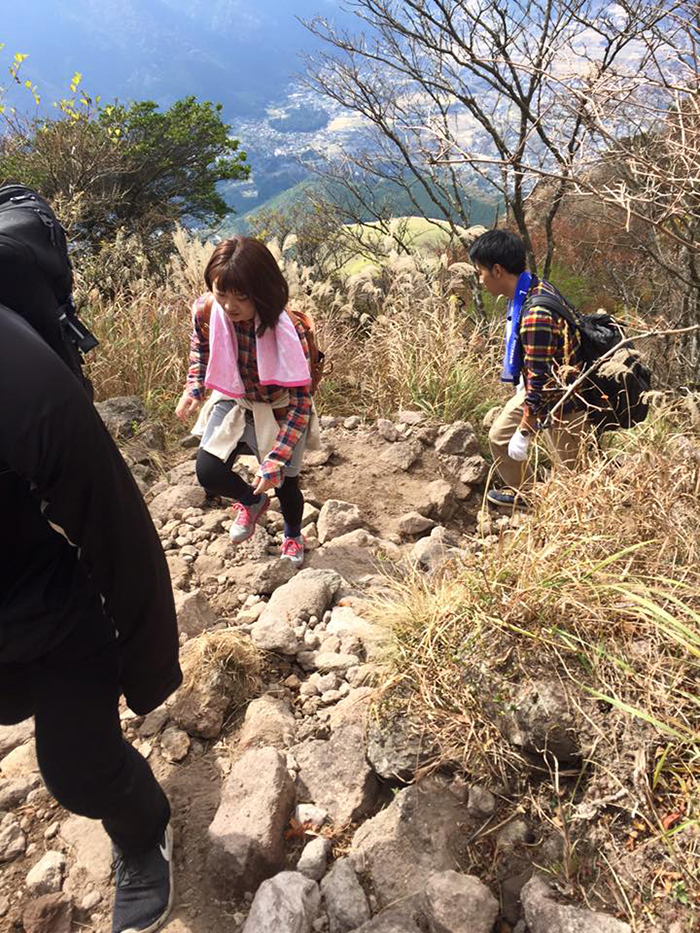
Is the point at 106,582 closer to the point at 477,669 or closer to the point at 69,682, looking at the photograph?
the point at 69,682

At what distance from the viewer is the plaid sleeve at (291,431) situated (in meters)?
2.74

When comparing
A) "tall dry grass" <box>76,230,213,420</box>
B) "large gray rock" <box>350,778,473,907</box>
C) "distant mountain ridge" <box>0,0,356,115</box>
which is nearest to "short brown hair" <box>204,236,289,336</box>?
"large gray rock" <box>350,778,473,907</box>

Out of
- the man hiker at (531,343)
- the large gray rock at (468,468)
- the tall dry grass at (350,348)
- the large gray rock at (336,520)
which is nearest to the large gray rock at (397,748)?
the man hiker at (531,343)

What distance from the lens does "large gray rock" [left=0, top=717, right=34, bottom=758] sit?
227cm

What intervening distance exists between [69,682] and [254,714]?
0.97 m

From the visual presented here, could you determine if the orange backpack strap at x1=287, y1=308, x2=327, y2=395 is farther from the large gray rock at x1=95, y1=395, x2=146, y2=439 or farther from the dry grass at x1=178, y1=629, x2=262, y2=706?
the large gray rock at x1=95, y1=395, x2=146, y2=439

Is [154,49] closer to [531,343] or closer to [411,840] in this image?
[531,343]

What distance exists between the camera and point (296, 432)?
280 cm

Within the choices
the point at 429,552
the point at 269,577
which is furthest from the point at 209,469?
the point at 429,552

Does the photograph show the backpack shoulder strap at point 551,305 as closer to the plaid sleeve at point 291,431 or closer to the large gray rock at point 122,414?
the plaid sleeve at point 291,431

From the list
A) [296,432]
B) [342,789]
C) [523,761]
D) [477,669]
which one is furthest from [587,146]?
[342,789]

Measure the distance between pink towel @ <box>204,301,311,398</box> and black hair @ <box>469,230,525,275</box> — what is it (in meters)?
1.01

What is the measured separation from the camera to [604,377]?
9.77 ft

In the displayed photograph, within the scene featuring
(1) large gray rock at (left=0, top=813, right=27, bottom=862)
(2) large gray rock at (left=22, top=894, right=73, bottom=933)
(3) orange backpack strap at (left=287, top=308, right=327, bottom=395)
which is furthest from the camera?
(3) orange backpack strap at (left=287, top=308, right=327, bottom=395)
